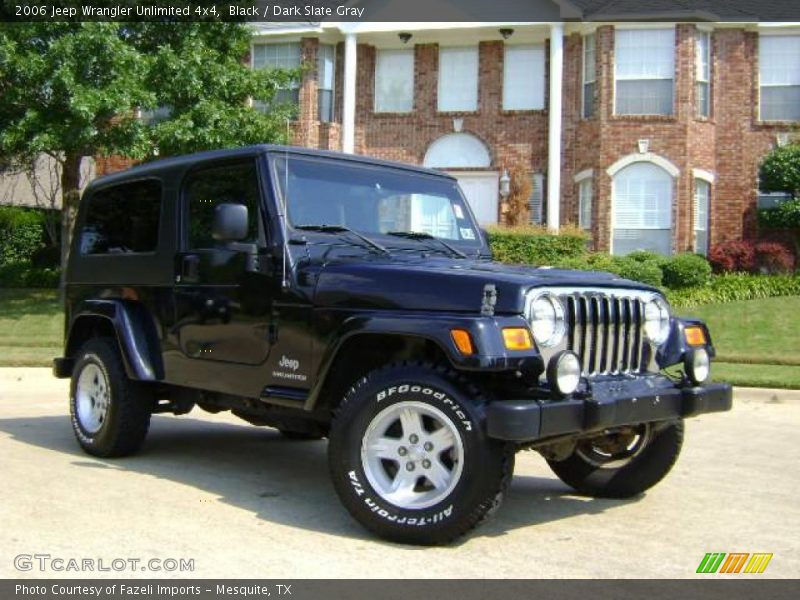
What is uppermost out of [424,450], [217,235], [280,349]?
[217,235]

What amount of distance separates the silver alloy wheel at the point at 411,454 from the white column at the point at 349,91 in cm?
1925

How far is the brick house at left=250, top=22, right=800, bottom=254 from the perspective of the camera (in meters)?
22.1

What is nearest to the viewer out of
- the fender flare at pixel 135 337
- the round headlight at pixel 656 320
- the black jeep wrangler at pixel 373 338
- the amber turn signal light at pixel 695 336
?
the black jeep wrangler at pixel 373 338

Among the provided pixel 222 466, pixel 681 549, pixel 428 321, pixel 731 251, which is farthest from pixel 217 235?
pixel 731 251

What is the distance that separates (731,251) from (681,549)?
1797 cm

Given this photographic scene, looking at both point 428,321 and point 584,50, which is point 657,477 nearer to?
point 428,321

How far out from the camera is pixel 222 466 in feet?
22.4

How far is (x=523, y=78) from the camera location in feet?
77.0

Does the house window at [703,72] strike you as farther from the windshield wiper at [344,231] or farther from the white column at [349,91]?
the windshield wiper at [344,231]

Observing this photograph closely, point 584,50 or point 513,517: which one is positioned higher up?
point 584,50

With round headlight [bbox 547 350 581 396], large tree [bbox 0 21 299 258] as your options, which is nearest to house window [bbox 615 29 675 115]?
large tree [bbox 0 21 299 258]

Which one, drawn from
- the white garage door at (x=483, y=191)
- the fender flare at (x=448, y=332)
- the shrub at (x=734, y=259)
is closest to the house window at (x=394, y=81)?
the white garage door at (x=483, y=191)

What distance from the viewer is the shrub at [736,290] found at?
18688 mm

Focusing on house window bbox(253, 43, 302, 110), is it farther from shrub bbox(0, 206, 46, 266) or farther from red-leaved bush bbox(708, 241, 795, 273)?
red-leaved bush bbox(708, 241, 795, 273)
